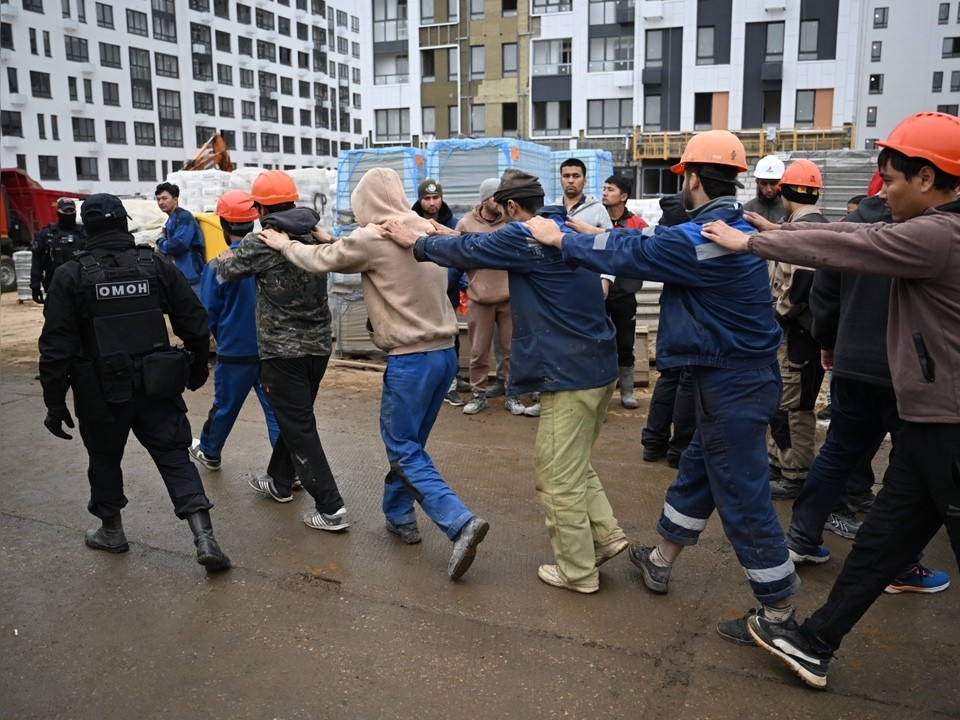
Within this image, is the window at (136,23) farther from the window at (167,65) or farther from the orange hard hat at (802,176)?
the orange hard hat at (802,176)

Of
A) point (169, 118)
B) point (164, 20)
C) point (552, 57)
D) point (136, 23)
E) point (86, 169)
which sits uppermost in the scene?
point (164, 20)

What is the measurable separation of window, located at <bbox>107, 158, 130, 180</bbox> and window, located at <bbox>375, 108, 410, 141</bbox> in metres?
20.9

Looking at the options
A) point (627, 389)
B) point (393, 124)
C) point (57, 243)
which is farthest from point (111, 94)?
point (627, 389)

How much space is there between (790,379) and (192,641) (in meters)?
3.57

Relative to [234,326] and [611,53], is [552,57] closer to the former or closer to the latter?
[611,53]

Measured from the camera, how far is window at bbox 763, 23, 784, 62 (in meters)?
37.0

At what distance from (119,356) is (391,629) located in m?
1.87

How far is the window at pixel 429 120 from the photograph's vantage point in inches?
1702

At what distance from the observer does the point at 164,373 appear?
4133 millimetres

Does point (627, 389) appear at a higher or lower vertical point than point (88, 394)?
lower

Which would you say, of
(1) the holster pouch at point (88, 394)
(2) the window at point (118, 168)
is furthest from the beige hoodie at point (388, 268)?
(2) the window at point (118, 168)

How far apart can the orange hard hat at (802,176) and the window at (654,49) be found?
36208 mm

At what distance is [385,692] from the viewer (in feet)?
10.2

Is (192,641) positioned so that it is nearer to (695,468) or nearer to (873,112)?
(695,468)
